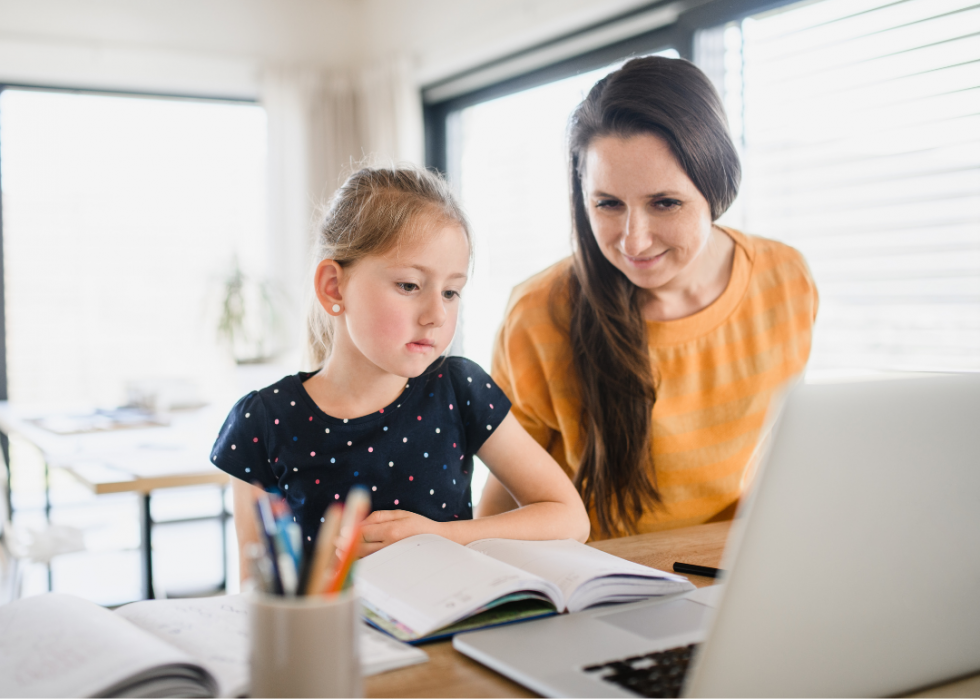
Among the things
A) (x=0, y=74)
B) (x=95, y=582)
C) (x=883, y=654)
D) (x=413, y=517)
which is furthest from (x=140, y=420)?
(x=883, y=654)

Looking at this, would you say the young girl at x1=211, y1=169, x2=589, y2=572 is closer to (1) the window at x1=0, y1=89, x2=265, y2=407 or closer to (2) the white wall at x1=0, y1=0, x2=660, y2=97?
(2) the white wall at x1=0, y1=0, x2=660, y2=97

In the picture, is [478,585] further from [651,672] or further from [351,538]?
[351,538]

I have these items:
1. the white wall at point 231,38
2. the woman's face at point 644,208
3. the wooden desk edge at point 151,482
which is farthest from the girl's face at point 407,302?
the white wall at point 231,38

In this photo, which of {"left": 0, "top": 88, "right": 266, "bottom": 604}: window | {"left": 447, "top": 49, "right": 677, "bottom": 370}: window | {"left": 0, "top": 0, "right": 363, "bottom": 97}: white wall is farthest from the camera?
{"left": 0, "top": 88, "right": 266, "bottom": 604}: window

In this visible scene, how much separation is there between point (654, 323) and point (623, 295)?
7 centimetres

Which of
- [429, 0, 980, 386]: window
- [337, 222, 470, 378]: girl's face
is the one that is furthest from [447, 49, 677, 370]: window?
[337, 222, 470, 378]: girl's face

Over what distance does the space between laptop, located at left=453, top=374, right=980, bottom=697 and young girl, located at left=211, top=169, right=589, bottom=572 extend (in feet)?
1.61

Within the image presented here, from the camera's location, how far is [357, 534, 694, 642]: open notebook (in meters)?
0.73

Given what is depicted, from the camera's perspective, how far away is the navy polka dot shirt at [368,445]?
113cm

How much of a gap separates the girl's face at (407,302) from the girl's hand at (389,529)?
0.71 feet

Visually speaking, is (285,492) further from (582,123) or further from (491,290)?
(491,290)

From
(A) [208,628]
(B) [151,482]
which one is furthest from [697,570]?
(B) [151,482]

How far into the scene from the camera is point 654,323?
1447 millimetres

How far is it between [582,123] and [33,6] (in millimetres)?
3481
